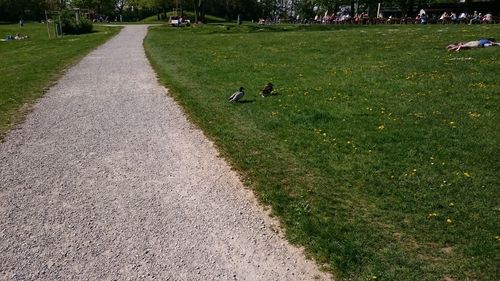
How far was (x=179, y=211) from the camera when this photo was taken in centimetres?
643

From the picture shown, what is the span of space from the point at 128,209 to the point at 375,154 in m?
4.85

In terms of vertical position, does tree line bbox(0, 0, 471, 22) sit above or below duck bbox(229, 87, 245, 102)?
above

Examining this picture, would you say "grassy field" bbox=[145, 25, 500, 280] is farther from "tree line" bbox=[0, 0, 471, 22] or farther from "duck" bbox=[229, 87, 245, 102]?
"tree line" bbox=[0, 0, 471, 22]

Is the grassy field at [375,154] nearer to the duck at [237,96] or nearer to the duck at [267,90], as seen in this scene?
the duck at [237,96]

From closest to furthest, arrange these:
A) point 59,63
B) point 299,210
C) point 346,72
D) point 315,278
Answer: point 315,278, point 299,210, point 346,72, point 59,63

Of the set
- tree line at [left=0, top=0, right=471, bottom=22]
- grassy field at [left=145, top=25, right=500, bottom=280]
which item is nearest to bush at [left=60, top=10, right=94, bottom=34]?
grassy field at [left=145, top=25, right=500, bottom=280]

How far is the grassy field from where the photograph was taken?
5.34 m

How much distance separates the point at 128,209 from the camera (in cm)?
650

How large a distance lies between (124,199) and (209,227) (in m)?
1.72

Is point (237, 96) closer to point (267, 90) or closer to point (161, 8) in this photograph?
point (267, 90)

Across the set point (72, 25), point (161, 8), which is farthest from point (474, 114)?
point (161, 8)

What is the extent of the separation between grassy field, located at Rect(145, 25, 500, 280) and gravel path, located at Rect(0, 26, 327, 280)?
533 mm

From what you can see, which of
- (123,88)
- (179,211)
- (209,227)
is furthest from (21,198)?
(123,88)

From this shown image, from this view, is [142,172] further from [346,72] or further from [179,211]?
[346,72]
